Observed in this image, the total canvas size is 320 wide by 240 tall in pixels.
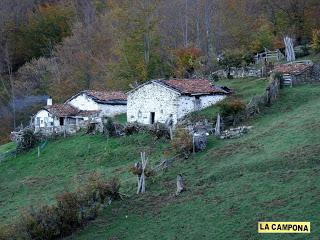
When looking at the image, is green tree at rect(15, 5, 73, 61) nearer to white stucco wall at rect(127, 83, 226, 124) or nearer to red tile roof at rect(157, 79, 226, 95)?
white stucco wall at rect(127, 83, 226, 124)

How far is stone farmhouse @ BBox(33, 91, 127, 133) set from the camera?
47.8 meters

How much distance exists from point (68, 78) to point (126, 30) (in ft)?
55.6

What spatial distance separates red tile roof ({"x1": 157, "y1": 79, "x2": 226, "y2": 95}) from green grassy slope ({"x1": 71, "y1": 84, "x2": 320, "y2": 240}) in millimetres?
8651

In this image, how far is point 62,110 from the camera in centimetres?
4875

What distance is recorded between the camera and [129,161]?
113 feet

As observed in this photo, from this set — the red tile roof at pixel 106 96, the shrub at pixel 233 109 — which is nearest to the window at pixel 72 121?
the red tile roof at pixel 106 96

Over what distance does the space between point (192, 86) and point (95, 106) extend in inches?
415

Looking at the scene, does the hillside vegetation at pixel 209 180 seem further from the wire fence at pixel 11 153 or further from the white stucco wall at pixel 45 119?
the white stucco wall at pixel 45 119

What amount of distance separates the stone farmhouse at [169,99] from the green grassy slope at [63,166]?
11.0ft

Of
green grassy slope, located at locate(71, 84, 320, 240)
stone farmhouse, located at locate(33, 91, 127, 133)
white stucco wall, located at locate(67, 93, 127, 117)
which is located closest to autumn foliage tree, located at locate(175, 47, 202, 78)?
stone farmhouse, located at locate(33, 91, 127, 133)

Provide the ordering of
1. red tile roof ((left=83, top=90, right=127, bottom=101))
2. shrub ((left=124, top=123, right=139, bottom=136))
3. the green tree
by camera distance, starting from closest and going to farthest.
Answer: shrub ((left=124, top=123, right=139, bottom=136)), red tile roof ((left=83, top=90, right=127, bottom=101)), the green tree

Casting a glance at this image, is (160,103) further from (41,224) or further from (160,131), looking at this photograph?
(41,224)

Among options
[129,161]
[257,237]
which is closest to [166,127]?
[129,161]

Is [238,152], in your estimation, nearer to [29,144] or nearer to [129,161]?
[129,161]
